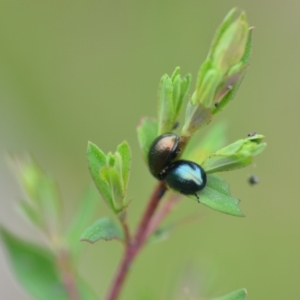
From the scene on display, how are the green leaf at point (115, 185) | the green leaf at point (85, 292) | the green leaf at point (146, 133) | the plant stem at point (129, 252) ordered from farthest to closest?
the green leaf at point (85, 292) < the plant stem at point (129, 252) < the green leaf at point (146, 133) < the green leaf at point (115, 185)

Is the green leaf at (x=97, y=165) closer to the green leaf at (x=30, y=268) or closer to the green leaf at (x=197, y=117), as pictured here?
the green leaf at (x=197, y=117)

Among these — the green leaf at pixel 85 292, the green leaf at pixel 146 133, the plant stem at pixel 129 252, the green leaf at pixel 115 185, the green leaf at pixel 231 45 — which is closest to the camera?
the green leaf at pixel 231 45

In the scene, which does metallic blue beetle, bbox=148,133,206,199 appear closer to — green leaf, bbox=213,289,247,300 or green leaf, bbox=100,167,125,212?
green leaf, bbox=100,167,125,212

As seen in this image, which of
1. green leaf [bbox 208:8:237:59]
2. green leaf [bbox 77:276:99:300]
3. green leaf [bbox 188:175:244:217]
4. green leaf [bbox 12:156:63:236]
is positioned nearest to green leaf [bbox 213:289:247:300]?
green leaf [bbox 188:175:244:217]

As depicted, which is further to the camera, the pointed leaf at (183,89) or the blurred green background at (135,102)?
the blurred green background at (135,102)

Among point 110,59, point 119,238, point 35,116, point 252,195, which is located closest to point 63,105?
point 35,116

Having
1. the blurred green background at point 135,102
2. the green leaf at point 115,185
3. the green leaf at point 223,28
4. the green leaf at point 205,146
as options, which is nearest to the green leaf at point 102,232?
the green leaf at point 115,185

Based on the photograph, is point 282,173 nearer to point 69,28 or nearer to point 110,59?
point 110,59
